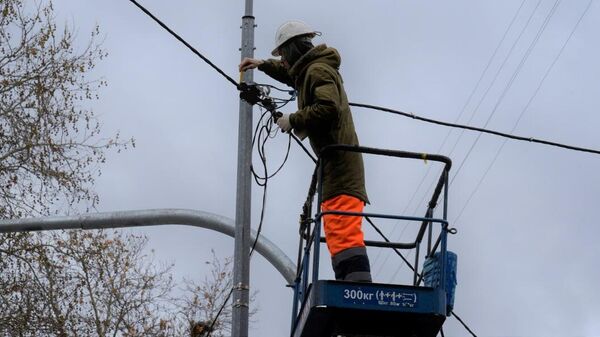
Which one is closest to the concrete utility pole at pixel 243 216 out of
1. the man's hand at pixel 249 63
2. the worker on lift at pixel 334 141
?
the man's hand at pixel 249 63

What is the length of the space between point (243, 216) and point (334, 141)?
4.65 ft

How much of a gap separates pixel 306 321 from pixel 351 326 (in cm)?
33

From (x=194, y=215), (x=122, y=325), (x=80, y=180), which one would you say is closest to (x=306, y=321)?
(x=194, y=215)

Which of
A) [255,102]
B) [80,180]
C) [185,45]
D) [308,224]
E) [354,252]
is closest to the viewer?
[354,252]

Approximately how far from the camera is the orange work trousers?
32.8 feet

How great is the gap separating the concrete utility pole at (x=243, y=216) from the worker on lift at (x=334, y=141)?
1167mm

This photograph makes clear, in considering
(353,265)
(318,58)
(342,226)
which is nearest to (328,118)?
(318,58)

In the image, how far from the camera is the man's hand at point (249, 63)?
11.7 m

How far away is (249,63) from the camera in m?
11.7

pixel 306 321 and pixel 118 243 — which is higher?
pixel 118 243

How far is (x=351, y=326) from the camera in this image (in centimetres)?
1007

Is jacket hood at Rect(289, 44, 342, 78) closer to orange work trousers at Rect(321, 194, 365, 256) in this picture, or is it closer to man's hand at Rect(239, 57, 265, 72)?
orange work trousers at Rect(321, 194, 365, 256)

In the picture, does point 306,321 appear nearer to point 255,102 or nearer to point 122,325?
point 255,102

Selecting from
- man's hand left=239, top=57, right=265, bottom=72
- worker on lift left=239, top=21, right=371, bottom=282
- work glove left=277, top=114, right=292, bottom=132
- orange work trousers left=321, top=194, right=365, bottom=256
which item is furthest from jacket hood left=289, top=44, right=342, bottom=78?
man's hand left=239, top=57, right=265, bottom=72
